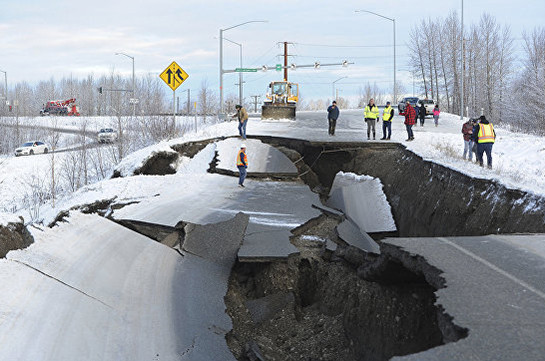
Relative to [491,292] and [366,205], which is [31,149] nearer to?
[366,205]

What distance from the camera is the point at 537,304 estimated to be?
5191 mm

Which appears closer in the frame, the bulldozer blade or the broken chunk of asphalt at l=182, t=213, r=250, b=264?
the broken chunk of asphalt at l=182, t=213, r=250, b=264

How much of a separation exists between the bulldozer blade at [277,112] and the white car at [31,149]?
31.2 metres

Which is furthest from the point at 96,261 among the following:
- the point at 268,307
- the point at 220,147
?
the point at 220,147

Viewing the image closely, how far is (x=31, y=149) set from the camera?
5825 centimetres

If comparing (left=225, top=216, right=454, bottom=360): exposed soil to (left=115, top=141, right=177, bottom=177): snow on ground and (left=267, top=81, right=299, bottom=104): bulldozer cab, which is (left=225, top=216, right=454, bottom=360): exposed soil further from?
(left=267, top=81, right=299, bottom=104): bulldozer cab

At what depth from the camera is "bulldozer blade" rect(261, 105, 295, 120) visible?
3816cm

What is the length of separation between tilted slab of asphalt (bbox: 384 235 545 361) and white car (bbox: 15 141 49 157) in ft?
187

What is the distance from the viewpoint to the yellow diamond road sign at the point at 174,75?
80.7ft

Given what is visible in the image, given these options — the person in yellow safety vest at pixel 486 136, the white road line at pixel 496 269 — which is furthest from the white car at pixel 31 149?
the white road line at pixel 496 269

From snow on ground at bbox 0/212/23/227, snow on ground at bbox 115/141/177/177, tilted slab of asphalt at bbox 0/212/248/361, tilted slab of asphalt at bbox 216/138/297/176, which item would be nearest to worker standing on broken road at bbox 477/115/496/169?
tilted slab of asphalt at bbox 216/138/297/176

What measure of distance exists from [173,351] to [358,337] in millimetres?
2591

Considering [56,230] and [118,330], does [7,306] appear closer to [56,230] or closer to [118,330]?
[118,330]

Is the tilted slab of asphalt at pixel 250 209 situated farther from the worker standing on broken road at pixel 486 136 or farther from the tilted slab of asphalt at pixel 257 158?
the worker standing on broken road at pixel 486 136
